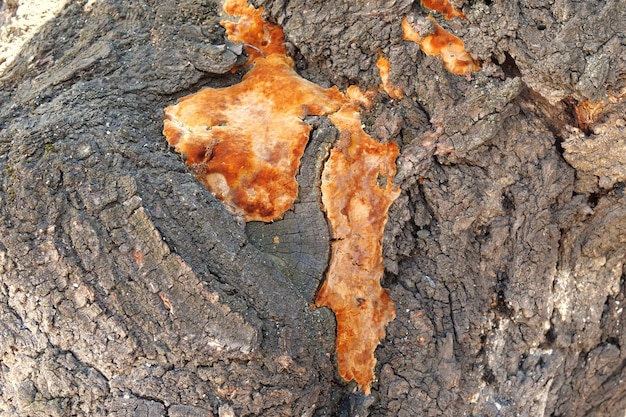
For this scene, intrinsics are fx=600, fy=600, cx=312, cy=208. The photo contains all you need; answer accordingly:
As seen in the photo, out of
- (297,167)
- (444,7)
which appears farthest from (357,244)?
(444,7)

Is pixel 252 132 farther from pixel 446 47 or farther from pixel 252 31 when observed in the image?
pixel 446 47

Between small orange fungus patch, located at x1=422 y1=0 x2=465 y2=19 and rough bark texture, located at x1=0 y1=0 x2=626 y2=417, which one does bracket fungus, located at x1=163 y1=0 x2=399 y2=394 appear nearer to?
rough bark texture, located at x1=0 y1=0 x2=626 y2=417

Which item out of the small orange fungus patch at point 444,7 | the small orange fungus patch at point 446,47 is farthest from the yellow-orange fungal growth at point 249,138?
the small orange fungus patch at point 444,7

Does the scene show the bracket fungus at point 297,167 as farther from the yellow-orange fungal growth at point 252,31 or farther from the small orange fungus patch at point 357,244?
the yellow-orange fungal growth at point 252,31

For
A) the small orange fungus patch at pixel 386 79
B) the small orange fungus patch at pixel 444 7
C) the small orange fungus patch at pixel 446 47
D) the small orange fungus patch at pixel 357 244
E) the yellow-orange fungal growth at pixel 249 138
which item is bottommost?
the small orange fungus patch at pixel 357 244

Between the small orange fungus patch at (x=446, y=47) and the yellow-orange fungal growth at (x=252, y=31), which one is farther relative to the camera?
the yellow-orange fungal growth at (x=252, y=31)

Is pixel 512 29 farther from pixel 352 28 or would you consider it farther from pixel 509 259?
pixel 509 259
